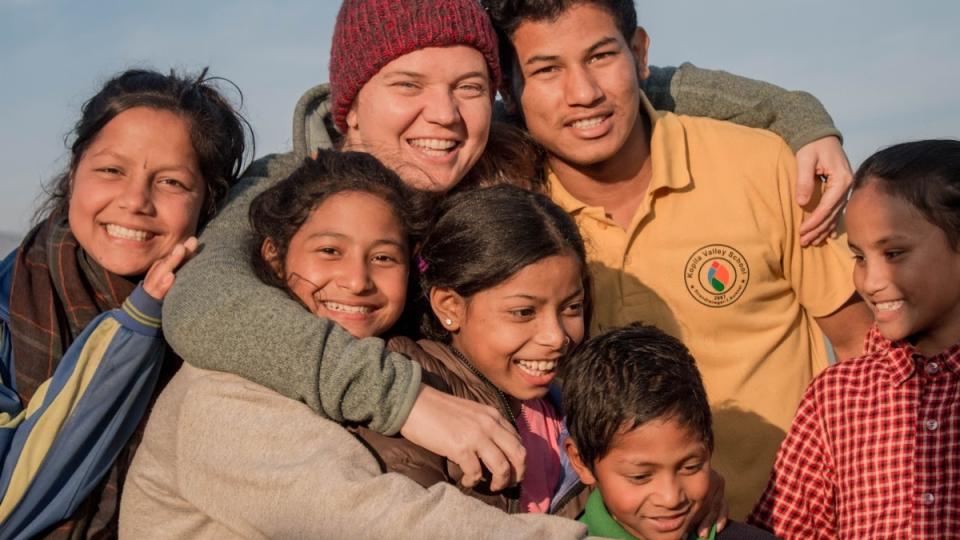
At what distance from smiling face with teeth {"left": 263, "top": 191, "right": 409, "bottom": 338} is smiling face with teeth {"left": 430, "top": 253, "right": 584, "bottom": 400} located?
0.65 ft

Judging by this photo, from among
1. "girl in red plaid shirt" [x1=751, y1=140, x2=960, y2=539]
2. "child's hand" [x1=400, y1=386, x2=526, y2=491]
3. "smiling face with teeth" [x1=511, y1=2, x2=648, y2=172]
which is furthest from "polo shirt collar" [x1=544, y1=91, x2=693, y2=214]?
"child's hand" [x1=400, y1=386, x2=526, y2=491]

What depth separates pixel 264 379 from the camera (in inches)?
101

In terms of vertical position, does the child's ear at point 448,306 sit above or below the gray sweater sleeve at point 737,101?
below

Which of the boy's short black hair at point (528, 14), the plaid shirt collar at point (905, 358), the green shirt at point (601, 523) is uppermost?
the boy's short black hair at point (528, 14)

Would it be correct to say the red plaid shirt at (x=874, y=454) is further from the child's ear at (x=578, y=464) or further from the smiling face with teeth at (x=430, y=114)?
the smiling face with teeth at (x=430, y=114)

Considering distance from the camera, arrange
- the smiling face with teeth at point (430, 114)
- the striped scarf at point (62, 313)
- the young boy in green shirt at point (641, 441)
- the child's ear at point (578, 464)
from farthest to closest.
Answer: the smiling face with teeth at point (430, 114)
the striped scarf at point (62, 313)
the child's ear at point (578, 464)
the young boy in green shirt at point (641, 441)

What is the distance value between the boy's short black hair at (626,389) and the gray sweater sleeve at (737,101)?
48.5 inches

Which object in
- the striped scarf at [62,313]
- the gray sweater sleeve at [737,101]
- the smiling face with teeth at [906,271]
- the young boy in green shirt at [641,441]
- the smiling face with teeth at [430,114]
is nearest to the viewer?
the young boy in green shirt at [641,441]

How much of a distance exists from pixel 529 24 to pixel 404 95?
0.50 m

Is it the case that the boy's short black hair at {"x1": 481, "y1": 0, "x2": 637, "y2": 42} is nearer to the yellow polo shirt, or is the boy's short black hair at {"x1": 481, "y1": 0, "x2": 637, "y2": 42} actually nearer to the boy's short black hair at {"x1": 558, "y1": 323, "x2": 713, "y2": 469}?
the yellow polo shirt

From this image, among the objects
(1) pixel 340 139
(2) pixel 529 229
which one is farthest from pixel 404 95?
(2) pixel 529 229

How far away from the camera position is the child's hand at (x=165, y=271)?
9.78ft

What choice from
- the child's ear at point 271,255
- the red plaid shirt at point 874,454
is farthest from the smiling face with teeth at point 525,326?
the red plaid shirt at point 874,454

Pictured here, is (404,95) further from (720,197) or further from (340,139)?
(720,197)
